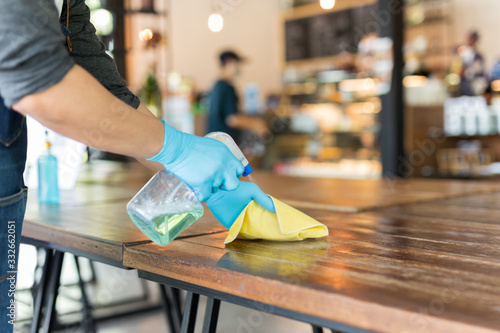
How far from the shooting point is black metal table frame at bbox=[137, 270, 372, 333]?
76 centimetres

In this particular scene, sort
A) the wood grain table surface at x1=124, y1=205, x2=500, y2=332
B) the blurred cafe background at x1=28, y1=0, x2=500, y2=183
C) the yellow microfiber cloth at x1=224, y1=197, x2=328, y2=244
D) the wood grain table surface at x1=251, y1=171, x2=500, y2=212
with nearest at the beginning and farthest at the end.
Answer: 1. the wood grain table surface at x1=124, y1=205, x2=500, y2=332
2. the yellow microfiber cloth at x1=224, y1=197, x2=328, y2=244
3. the wood grain table surface at x1=251, y1=171, x2=500, y2=212
4. the blurred cafe background at x1=28, y1=0, x2=500, y2=183

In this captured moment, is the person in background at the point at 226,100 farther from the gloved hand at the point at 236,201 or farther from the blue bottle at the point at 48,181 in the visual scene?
the gloved hand at the point at 236,201

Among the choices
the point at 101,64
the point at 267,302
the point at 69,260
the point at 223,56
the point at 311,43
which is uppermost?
the point at 311,43

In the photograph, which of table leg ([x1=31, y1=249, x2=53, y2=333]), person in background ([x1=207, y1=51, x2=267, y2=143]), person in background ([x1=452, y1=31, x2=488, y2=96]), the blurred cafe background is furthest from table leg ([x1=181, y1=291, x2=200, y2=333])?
person in background ([x1=452, y1=31, x2=488, y2=96])

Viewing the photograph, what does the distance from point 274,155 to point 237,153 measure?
458 centimetres

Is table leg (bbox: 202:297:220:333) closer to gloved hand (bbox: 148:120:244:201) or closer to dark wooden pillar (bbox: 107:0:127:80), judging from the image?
gloved hand (bbox: 148:120:244:201)

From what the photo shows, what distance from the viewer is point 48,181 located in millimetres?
1937

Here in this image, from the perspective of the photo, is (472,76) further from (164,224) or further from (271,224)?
(164,224)

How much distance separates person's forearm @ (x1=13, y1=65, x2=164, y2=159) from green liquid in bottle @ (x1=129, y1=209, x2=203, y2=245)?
0.41ft

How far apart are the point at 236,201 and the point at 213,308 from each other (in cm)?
22

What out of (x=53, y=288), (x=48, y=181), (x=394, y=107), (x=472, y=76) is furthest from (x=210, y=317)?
(x=472, y=76)

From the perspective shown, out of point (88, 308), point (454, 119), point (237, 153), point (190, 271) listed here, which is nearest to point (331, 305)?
point (190, 271)

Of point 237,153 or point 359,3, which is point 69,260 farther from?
point 359,3

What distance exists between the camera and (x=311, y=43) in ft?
25.9
